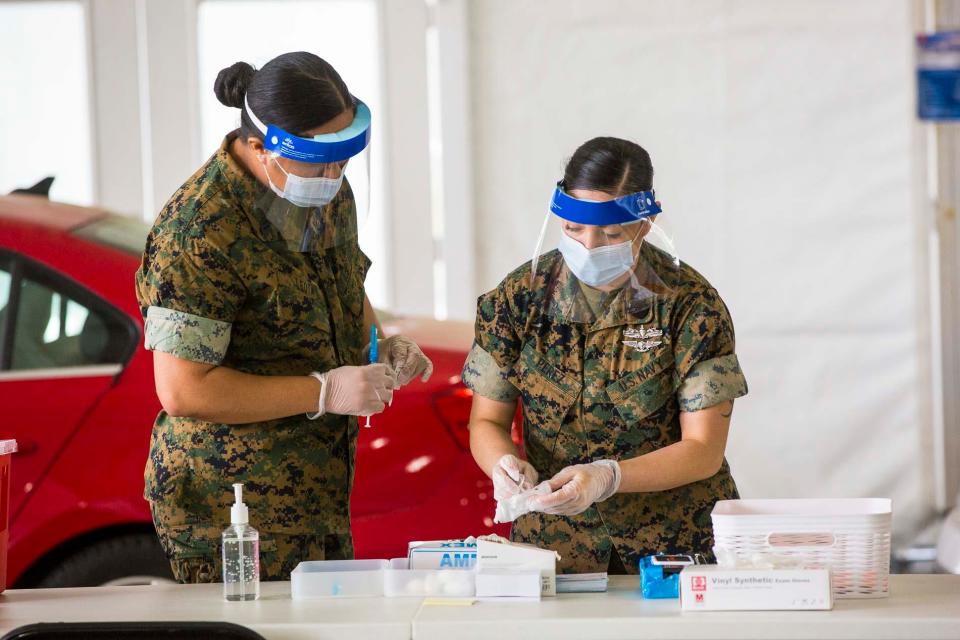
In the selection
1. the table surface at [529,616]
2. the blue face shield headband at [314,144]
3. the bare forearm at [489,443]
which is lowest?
the table surface at [529,616]

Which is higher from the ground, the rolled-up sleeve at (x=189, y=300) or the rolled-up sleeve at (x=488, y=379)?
the rolled-up sleeve at (x=189, y=300)

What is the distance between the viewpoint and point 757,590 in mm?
1700

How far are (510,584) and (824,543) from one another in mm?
502

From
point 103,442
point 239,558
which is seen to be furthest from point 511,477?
point 103,442

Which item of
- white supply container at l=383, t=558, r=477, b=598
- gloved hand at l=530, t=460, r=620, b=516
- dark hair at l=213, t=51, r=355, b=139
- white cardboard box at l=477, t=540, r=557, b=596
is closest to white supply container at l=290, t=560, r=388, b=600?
white supply container at l=383, t=558, r=477, b=598

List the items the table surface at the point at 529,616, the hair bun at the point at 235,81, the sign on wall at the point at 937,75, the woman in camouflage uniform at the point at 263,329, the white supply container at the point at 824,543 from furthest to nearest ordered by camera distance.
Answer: the sign on wall at the point at 937,75, the hair bun at the point at 235,81, the woman in camouflage uniform at the point at 263,329, the white supply container at the point at 824,543, the table surface at the point at 529,616

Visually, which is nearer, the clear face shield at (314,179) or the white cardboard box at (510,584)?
the white cardboard box at (510,584)

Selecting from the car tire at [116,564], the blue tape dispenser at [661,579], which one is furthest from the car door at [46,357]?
the blue tape dispenser at [661,579]

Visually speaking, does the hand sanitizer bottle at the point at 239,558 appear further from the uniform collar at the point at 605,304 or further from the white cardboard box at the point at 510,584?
the uniform collar at the point at 605,304

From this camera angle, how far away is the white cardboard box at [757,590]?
1.70m

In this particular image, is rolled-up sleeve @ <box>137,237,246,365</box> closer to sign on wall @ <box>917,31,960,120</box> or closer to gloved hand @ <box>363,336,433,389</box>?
gloved hand @ <box>363,336,433,389</box>

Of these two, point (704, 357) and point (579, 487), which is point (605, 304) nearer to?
point (704, 357)

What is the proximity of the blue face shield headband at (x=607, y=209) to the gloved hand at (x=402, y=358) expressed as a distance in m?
0.50

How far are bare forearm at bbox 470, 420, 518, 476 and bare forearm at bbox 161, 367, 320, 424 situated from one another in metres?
0.32
